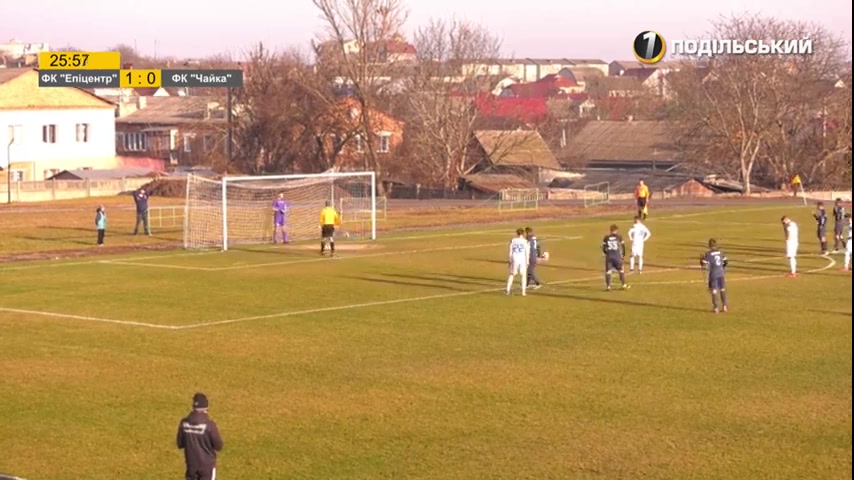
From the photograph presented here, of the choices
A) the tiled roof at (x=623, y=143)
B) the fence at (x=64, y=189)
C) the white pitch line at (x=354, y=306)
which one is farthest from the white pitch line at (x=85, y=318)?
the tiled roof at (x=623, y=143)

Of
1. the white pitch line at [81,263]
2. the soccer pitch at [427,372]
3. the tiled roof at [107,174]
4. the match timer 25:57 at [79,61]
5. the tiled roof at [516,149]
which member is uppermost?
the match timer 25:57 at [79,61]

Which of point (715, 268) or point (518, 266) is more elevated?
point (715, 268)

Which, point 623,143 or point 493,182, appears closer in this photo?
point 493,182

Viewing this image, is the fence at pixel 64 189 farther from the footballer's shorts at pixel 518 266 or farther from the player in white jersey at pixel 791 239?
the player in white jersey at pixel 791 239

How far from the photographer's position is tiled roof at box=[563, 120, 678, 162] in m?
108

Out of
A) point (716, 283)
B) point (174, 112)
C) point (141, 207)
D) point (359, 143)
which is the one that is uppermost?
point (174, 112)

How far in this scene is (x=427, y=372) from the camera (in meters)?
24.7

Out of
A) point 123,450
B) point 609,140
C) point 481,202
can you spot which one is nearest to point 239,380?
point 123,450

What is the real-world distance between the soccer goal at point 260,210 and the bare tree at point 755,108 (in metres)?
34.4

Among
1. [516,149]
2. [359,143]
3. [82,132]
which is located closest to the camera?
[516,149]

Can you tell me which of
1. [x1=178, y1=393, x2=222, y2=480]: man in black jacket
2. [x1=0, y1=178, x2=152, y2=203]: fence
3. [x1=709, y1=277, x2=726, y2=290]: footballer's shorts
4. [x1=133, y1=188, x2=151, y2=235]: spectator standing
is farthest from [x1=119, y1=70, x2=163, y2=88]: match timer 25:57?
[x1=178, y1=393, x2=222, y2=480]: man in black jacket

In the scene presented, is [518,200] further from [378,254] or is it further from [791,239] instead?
[791,239]

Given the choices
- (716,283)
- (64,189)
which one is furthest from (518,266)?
(64,189)

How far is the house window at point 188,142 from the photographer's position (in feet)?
384
